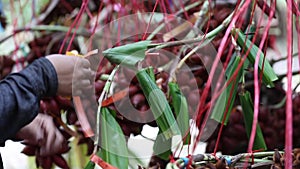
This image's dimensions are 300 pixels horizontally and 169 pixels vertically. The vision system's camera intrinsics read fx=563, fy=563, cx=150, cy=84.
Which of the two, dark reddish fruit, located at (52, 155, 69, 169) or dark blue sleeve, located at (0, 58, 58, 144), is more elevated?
dark blue sleeve, located at (0, 58, 58, 144)

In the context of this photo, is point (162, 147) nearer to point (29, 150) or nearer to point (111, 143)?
point (111, 143)

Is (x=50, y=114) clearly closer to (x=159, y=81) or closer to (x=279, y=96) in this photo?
(x=159, y=81)

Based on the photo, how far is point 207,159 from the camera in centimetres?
44

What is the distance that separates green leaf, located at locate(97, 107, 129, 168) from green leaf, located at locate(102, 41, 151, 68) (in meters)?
0.05

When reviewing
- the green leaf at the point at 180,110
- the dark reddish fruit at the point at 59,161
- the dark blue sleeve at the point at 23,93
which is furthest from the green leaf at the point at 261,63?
the dark reddish fruit at the point at 59,161

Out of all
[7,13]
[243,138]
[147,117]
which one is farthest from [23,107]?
[7,13]

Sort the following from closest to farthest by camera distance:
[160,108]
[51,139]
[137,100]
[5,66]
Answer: [160,108]
[137,100]
[51,139]
[5,66]

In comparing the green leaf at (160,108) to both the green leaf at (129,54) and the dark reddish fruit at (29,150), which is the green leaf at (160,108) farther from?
the dark reddish fruit at (29,150)

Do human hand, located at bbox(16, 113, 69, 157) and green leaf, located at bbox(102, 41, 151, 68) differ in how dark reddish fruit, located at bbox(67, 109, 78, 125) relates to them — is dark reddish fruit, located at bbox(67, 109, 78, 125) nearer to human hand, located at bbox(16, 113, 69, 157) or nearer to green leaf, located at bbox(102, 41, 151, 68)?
human hand, located at bbox(16, 113, 69, 157)

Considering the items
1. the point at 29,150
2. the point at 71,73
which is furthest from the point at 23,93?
the point at 29,150

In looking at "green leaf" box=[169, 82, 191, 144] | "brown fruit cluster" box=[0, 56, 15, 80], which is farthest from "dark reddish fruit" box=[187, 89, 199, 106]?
"brown fruit cluster" box=[0, 56, 15, 80]

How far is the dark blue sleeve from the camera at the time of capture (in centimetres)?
57

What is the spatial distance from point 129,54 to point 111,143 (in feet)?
0.27

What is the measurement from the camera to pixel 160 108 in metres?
0.50
